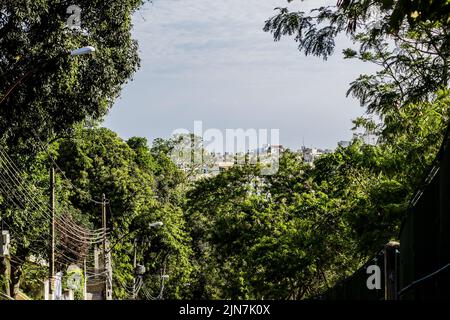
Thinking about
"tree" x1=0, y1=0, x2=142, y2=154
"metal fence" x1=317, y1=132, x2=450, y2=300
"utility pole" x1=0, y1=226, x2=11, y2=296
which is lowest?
"metal fence" x1=317, y1=132, x2=450, y2=300

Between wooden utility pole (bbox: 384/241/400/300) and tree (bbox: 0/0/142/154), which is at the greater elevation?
tree (bbox: 0/0/142/154)

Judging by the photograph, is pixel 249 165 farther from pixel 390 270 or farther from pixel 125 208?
pixel 390 270

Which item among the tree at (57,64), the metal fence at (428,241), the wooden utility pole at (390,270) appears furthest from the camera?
the tree at (57,64)

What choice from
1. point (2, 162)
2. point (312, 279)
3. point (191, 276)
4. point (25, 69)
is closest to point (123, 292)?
point (191, 276)

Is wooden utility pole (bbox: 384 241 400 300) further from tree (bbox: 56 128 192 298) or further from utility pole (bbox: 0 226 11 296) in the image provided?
tree (bbox: 56 128 192 298)

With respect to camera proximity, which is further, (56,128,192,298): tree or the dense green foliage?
(56,128,192,298): tree

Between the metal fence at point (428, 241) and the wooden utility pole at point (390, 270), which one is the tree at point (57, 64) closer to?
the wooden utility pole at point (390, 270)

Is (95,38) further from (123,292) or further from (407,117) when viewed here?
(123,292)

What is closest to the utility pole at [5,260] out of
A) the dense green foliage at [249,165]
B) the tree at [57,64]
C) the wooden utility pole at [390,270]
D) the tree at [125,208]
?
the dense green foliage at [249,165]

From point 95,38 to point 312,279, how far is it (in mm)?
13590

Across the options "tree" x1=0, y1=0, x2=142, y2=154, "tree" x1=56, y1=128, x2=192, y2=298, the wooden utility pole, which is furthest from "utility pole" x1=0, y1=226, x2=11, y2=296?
the wooden utility pole

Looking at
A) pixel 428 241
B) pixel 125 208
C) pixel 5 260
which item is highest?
pixel 125 208

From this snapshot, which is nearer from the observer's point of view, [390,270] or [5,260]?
[390,270]

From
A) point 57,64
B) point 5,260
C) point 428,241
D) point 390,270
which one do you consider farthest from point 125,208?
point 428,241
